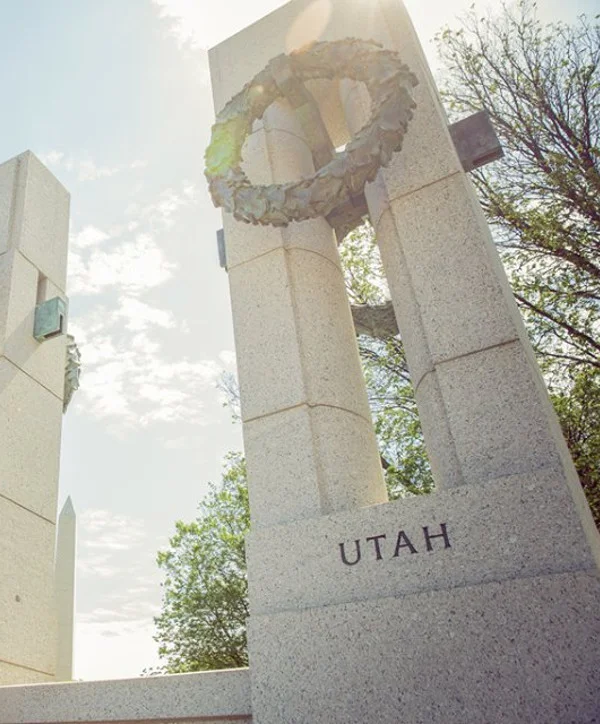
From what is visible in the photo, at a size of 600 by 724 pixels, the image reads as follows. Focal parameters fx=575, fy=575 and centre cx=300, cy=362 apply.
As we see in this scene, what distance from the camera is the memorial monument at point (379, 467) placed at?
10.6ft

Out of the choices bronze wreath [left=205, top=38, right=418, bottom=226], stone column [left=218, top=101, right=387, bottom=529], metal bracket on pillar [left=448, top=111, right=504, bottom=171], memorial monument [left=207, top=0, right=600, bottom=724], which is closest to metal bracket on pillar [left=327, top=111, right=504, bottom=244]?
metal bracket on pillar [left=448, top=111, right=504, bottom=171]

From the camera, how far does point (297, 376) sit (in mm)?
4758

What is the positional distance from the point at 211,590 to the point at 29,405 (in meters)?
15.4

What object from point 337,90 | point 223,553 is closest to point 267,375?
point 337,90

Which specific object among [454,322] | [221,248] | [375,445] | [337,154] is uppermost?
[221,248]

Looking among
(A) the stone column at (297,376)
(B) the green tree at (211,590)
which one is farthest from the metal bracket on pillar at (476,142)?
(B) the green tree at (211,590)

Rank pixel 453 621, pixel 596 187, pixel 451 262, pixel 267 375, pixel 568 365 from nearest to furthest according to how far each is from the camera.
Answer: pixel 453 621
pixel 451 262
pixel 267 375
pixel 596 187
pixel 568 365

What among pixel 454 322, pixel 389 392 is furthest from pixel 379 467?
pixel 389 392

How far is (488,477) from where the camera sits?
3.79 meters

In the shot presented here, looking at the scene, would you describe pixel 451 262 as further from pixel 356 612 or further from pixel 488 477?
pixel 356 612

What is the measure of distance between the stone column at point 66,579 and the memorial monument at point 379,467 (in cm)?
971

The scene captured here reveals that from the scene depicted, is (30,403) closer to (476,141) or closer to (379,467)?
(379,467)

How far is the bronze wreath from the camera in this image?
15.9 feet

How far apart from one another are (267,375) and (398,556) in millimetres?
1902
